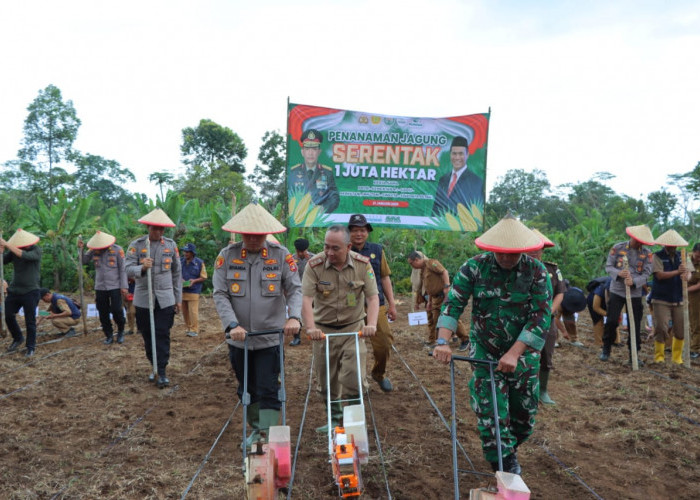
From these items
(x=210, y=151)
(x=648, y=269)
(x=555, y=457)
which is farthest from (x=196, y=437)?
(x=210, y=151)

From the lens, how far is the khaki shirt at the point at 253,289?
14.1ft

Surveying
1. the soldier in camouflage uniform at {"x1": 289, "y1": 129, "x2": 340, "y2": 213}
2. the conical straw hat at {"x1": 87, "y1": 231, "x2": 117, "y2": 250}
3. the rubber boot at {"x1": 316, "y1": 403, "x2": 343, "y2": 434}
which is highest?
the soldier in camouflage uniform at {"x1": 289, "y1": 129, "x2": 340, "y2": 213}

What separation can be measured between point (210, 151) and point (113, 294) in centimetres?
3168

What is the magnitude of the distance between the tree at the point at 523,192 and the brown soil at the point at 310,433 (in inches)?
1664

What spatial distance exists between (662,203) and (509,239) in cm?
4189

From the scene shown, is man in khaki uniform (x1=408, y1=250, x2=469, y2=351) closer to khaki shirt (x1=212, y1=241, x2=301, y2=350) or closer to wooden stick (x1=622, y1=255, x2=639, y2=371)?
wooden stick (x1=622, y1=255, x2=639, y2=371)

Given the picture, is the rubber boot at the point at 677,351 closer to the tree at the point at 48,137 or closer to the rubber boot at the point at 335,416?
the rubber boot at the point at 335,416

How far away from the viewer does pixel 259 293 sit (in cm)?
431

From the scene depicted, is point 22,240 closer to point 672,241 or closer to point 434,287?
point 434,287

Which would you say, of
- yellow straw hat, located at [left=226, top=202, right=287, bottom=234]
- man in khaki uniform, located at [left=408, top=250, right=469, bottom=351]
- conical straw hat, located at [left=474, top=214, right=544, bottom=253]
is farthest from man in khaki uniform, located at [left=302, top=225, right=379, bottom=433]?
man in khaki uniform, located at [left=408, top=250, right=469, bottom=351]

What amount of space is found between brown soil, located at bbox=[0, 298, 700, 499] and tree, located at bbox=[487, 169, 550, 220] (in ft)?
139

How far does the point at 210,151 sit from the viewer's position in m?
38.6

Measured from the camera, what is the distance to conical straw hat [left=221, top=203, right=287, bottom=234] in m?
4.15

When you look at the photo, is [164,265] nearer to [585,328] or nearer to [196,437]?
[196,437]
